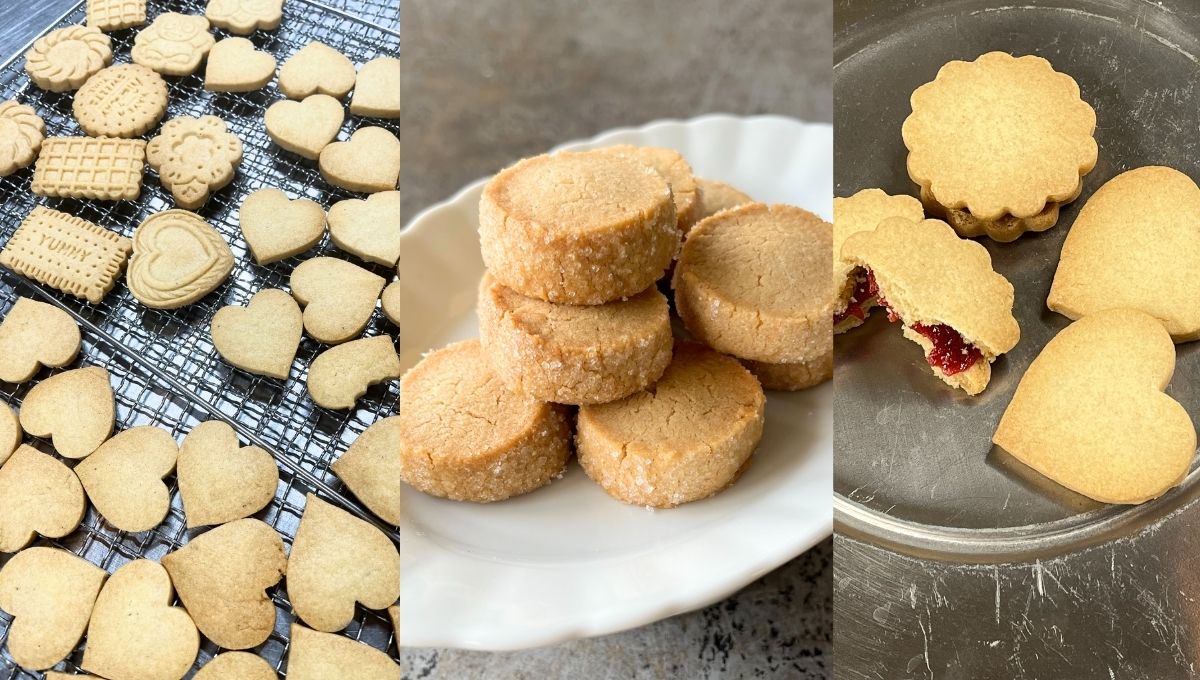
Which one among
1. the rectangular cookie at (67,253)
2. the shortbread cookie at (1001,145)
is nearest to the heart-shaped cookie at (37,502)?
the rectangular cookie at (67,253)

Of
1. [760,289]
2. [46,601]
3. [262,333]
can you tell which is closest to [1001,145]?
[760,289]

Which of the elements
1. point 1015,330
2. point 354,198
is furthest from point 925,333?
point 354,198

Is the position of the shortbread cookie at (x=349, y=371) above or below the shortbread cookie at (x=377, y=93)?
below

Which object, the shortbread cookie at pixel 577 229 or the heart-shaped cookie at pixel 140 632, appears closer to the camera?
the heart-shaped cookie at pixel 140 632

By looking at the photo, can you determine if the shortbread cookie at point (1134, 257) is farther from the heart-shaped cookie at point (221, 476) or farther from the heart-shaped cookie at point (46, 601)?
the heart-shaped cookie at point (46, 601)

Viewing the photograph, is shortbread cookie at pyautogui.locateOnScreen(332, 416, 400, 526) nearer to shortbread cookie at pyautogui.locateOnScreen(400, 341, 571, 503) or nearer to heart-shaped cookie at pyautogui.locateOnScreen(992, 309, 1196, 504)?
shortbread cookie at pyautogui.locateOnScreen(400, 341, 571, 503)

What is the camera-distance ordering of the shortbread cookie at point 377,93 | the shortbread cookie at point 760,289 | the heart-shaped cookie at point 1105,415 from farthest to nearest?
the shortbread cookie at point 760,289
the shortbread cookie at point 377,93
the heart-shaped cookie at point 1105,415

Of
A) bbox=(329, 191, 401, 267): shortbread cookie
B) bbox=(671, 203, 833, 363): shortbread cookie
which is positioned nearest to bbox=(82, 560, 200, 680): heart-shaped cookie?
bbox=(329, 191, 401, 267): shortbread cookie
